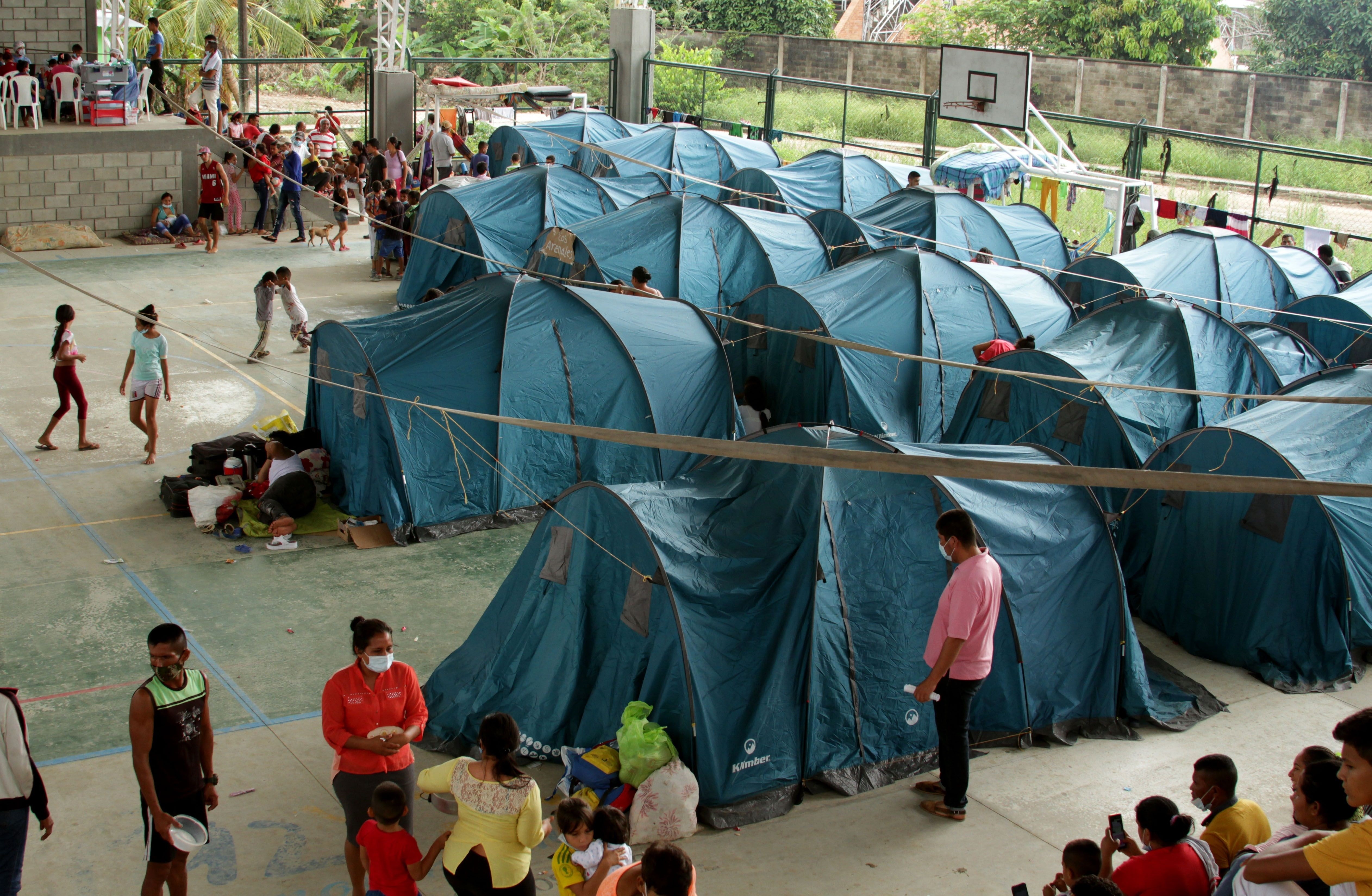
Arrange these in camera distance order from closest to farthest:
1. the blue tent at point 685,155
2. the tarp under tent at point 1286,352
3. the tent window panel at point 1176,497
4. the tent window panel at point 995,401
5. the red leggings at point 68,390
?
1. the tent window panel at point 1176,497
2. the tent window panel at point 995,401
3. the red leggings at point 68,390
4. the tarp under tent at point 1286,352
5. the blue tent at point 685,155

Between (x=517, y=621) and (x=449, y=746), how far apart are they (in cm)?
79

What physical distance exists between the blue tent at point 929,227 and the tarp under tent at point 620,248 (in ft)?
8.99

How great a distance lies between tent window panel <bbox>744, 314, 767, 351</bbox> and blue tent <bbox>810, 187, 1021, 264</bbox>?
3.49 metres

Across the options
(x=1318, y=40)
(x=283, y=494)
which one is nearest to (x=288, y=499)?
(x=283, y=494)

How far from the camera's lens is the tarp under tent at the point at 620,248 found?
47.1 ft

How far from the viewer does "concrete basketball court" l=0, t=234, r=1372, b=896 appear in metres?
5.91

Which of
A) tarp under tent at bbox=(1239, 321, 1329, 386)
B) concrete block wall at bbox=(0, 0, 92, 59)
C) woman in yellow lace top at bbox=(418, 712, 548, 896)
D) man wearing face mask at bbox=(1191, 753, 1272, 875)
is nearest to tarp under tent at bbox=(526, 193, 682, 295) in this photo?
tarp under tent at bbox=(1239, 321, 1329, 386)

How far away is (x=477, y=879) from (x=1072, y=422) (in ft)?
22.7

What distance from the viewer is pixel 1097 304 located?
14.8 meters

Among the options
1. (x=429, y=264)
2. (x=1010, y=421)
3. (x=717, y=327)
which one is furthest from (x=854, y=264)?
(x=429, y=264)

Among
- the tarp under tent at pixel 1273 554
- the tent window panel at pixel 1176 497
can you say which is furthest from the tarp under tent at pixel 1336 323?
the tent window panel at pixel 1176 497

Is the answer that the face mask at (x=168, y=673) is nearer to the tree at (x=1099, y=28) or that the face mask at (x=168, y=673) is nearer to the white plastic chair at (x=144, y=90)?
the white plastic chair at (x=144, y=90)

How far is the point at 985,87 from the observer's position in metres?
20.1

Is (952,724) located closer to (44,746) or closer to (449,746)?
(449,746)
